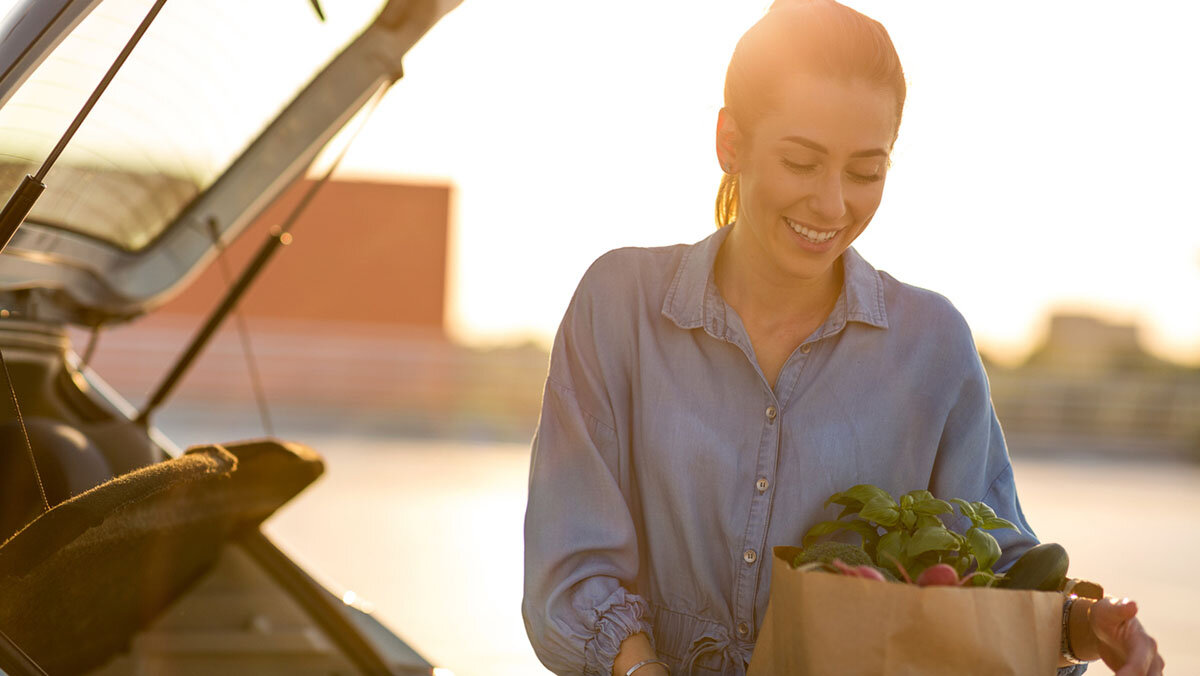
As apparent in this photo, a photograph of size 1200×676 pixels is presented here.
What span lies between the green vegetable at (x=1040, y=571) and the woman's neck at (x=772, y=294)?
415mm

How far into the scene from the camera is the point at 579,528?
1673 millimetres

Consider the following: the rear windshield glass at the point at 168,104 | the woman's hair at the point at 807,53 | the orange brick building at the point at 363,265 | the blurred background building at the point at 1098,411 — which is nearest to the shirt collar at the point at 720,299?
the woman's hair at the point at 807,53

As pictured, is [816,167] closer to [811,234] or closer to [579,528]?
[811,234]

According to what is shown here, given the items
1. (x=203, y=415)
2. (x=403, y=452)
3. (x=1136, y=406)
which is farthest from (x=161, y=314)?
(x=1136, y=406)

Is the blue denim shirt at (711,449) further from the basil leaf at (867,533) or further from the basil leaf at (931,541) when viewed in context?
the basil leaf at (931,541)

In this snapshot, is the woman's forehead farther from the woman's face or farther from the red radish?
the red radish

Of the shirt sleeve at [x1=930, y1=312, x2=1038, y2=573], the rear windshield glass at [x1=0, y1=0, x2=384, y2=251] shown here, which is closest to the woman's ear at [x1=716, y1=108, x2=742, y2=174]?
the shirt sleeve at [x1=930, y1=312, x2=1038, y2=573]

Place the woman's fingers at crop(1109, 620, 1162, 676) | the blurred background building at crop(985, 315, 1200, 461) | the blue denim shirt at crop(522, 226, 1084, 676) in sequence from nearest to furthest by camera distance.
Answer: the woman's fingers at crop(1109, 620, 1162, 676) < the blue denim shirt at crop(522, 226, 1084, 676) < the blurred background building at crop(985, 315, 1200, 461)

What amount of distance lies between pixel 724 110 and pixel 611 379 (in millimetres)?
389

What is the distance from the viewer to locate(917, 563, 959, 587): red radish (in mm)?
1370

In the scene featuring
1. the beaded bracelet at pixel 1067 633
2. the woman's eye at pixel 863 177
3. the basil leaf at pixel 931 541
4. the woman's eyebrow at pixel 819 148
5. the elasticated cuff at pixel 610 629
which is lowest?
the elasticated cuff at pixel 610 629

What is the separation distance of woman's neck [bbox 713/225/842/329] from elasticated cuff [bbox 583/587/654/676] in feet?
1.37

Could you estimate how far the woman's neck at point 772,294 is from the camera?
1.75 m

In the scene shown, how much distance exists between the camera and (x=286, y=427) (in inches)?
659
